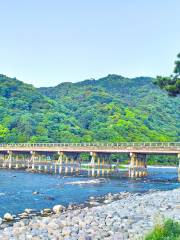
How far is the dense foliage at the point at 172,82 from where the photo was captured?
1021 inches

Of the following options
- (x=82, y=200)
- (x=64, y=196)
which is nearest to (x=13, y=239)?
(x=82, y=200)

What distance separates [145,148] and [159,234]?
147 ft

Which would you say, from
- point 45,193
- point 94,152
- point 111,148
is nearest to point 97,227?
point 45,193

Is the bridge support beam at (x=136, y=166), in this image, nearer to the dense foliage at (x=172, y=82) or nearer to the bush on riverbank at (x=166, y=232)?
the dense foliage at (x=172, y=82)

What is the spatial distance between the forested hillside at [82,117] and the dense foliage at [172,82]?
6641cm

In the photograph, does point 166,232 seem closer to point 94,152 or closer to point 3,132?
point 94,152

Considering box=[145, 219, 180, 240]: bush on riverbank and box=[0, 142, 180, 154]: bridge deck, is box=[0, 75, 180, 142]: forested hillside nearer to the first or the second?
box=[0, 142, 180, 154]: bridge deck

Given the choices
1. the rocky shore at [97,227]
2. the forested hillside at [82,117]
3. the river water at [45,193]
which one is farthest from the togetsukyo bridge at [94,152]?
Result: the rocky shore at [97,227]

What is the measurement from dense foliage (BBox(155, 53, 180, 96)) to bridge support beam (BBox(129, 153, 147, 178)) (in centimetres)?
3237

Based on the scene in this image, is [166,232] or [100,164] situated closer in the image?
[166,232]

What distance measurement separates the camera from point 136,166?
195 feet

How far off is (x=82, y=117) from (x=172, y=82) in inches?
4214

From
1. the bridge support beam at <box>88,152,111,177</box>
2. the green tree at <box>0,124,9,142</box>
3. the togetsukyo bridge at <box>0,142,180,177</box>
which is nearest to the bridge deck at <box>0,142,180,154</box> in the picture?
the togetsukyo bridge at <box>0,142,180,177</box>

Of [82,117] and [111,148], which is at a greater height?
[82,117]
